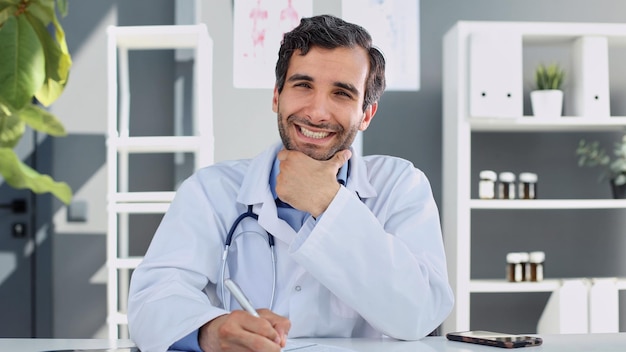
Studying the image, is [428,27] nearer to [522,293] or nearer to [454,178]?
[454,178]

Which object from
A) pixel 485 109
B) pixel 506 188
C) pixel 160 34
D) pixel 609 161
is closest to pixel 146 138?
pixel 160 34

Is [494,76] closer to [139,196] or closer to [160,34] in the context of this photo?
[160,34]

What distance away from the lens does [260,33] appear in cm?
313

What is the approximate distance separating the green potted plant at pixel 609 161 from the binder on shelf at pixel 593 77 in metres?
0.23

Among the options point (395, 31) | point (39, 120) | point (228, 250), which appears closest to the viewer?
point (39, 120)

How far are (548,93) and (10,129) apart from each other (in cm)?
281

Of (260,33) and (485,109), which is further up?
(260,33)

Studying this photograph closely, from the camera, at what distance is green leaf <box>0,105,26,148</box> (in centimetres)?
66

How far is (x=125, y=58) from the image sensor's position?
338 centimetres

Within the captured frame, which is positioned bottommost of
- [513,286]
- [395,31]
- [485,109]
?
[513,286]

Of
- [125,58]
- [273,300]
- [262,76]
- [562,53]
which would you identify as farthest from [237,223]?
[562,53]

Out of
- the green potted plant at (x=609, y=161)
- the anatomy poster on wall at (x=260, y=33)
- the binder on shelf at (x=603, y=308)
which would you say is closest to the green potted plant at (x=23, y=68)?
the anatomy poster on wall at (x=260, y=33)

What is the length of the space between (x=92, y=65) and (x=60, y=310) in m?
1.11

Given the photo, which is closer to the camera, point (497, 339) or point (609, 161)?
point (497, 339)
